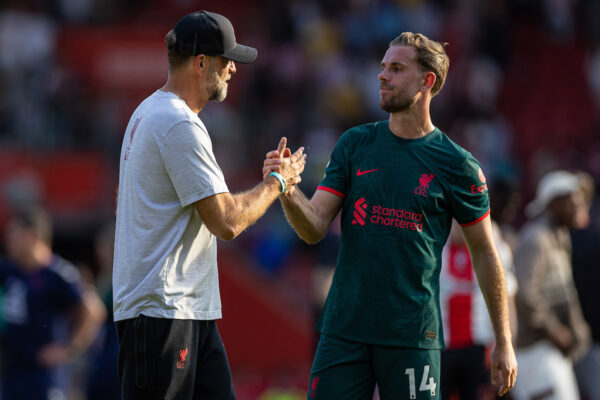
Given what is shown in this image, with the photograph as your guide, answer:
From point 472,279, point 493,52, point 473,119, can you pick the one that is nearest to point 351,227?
point 472,279

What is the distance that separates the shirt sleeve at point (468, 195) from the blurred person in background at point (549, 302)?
2856 millimetres

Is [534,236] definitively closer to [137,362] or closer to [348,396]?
[348,396]

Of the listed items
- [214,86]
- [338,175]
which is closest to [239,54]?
[214,86]

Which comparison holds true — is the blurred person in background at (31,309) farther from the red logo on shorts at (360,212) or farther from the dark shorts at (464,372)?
the red logo on shorts at (360,212)

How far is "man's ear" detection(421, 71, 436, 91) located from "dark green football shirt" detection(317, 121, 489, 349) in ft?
0.97

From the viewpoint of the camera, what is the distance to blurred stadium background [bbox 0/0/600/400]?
1584 cm

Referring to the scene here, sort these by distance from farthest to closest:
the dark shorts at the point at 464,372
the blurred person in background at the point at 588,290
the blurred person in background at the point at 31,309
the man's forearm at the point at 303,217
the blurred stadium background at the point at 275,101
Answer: the blurred stadium background at the point at 275,101
the blurred person in background at the point at 588,290
the blurred person in background at the point at 31,309
the dark shorts at the point at 464,372
the man's forearm at the point at 303,217

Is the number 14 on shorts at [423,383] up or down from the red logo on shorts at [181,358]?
down

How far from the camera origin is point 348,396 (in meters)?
5.16

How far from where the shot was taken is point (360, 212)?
210 inches

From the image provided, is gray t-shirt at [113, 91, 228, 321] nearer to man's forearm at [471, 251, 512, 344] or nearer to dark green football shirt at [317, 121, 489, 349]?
dark green football shirt at [317, 121, 489, 349]

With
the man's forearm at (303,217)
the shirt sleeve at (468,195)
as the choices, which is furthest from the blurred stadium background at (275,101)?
the shirt sleeve at (468,195)

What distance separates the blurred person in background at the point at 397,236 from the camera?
5.20 meters

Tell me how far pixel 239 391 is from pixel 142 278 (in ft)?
29.5
